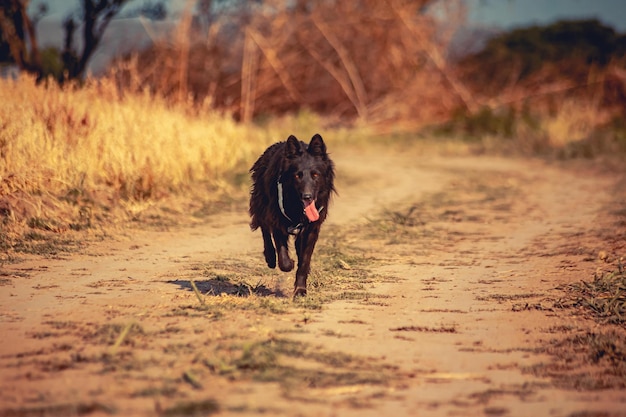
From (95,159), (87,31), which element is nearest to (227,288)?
(95,159)

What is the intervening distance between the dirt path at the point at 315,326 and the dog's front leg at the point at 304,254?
154 millimetres

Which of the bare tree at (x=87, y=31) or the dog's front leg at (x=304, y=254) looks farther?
the bare tree at (x=87, y=31)

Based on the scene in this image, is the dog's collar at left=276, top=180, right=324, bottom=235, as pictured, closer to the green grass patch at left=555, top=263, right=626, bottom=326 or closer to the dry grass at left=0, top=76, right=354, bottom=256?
the green grass patch at left=555, top=263, right=626, bottom=326

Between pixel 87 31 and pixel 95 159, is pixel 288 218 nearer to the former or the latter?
pixel 95 159

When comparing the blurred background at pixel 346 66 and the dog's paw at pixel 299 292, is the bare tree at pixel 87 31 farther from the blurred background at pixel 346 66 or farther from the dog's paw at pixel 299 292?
the dog's paw at pixel 299 292

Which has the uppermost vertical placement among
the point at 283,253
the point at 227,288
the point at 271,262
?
the point at 283,253

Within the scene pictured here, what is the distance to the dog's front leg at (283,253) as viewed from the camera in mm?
6871

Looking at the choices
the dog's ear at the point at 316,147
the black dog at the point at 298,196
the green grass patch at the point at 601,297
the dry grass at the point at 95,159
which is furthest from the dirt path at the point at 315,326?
the dog's ear at the point at 316,147

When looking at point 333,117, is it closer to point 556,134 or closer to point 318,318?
point 556,134

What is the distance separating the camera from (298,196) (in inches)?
266

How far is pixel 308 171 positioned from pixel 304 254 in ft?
2.00

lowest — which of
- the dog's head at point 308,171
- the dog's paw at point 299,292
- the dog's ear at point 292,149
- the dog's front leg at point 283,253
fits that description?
the dog's paw at point 299,292

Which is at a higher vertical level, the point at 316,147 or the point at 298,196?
the point at 316,147

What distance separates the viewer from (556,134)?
20.6 m
